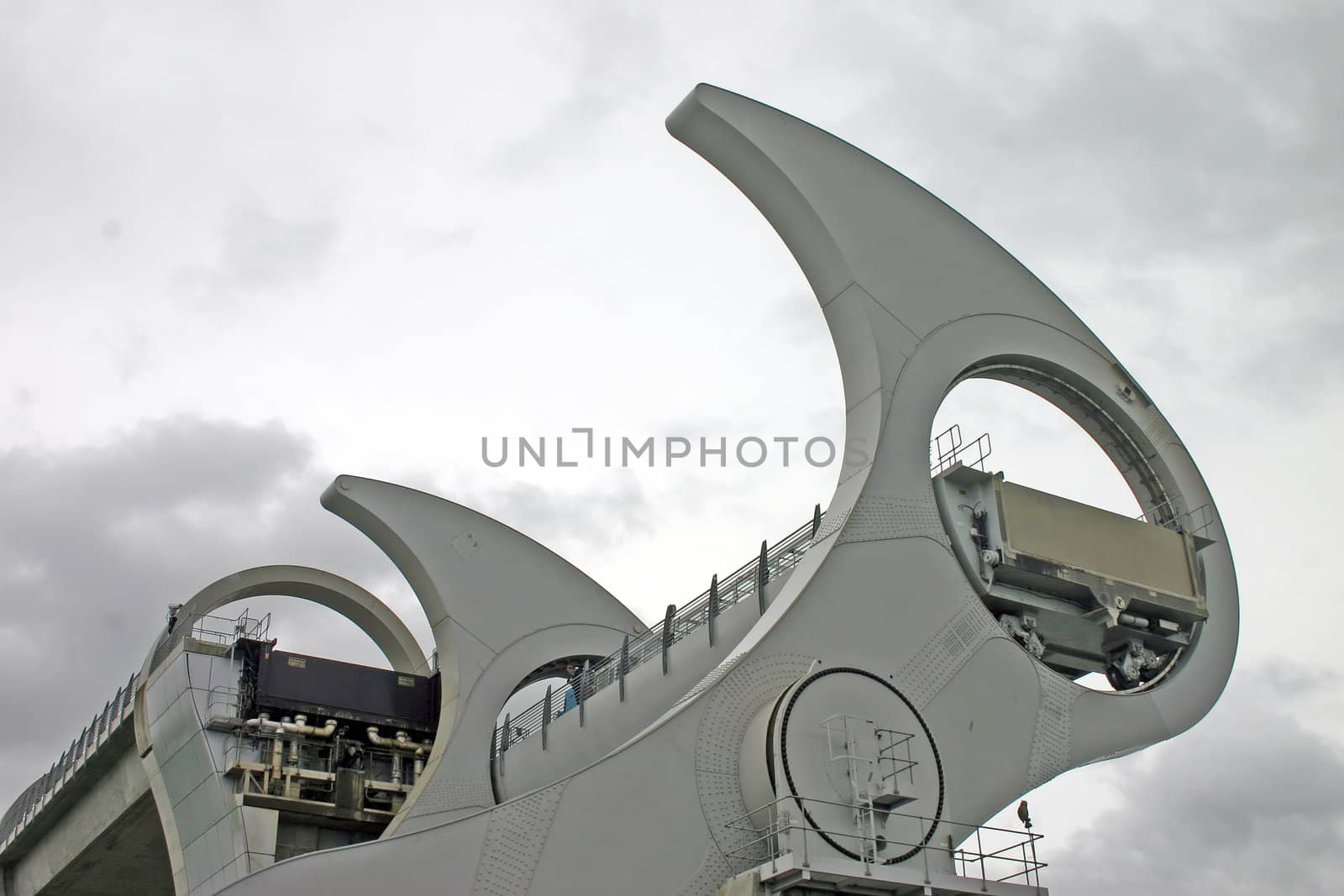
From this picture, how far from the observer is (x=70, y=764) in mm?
27797

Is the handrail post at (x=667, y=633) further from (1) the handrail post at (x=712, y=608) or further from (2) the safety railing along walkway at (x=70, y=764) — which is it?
(2) the safety railing along walkway at (x=70, y=764)

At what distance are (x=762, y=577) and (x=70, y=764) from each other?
57.5ft

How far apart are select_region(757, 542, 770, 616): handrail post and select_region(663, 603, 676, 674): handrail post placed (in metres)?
2.12

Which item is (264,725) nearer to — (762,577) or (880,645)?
(762,577)

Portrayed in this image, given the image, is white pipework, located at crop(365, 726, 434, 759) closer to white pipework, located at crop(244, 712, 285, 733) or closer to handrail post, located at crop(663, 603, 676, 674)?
white pipework, located at crop(244, 712, 285, 733)

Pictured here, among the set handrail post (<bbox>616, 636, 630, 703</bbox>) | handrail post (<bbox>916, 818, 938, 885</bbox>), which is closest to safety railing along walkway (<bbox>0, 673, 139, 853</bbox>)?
handrail post (<bbox>616, 636, 630, 703</bbox>)

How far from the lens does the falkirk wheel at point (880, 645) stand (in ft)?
43.7

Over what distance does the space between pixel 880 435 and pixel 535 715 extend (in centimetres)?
1060

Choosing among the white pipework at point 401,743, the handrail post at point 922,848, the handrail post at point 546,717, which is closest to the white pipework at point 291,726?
the white pipework at point 401,743

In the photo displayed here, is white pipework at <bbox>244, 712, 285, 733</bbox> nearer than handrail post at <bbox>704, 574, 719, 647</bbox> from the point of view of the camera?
No

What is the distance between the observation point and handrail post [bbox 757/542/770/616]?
1791 cm

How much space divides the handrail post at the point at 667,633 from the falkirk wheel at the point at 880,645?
2.7 inches

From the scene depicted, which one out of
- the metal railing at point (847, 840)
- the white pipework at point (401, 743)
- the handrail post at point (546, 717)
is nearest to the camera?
the metal railing at point (847, 840)

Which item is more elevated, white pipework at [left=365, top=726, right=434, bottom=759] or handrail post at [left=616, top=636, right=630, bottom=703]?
white pipework at [left=365, top=726, right=434, bottom=759]
